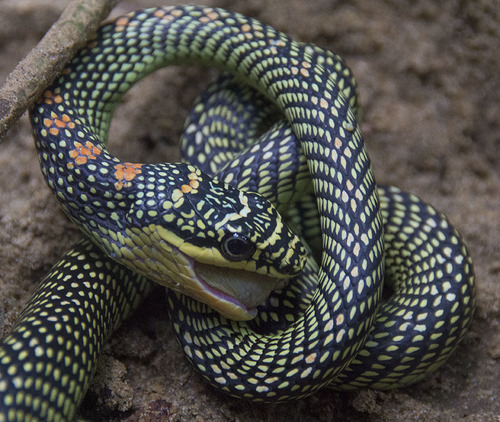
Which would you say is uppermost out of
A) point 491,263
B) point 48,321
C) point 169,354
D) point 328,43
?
point 328,43

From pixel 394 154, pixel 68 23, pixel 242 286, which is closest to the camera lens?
pixel 242 286

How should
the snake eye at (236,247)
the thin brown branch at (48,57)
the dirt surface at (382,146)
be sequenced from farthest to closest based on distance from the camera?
the dirt surface at (382,146) → the thin brown branch at (48,57) → the snake eye at (236,247)

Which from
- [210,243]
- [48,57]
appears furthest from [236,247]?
[48,57]

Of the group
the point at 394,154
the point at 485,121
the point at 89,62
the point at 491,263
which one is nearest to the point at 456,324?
the point at 491,263

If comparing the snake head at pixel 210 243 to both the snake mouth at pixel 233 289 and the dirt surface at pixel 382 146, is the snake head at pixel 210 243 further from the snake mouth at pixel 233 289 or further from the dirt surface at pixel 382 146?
the dirt surface at pixel 382 146

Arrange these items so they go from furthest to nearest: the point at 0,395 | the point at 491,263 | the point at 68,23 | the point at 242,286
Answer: the point at 491,263, the point at 68,23, the point at 242,286, the point at 0,395

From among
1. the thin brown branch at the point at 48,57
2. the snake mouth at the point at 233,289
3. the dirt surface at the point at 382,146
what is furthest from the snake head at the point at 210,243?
the thin brown branch at the point at 48,57

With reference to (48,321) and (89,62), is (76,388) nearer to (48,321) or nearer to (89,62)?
(48,321)
